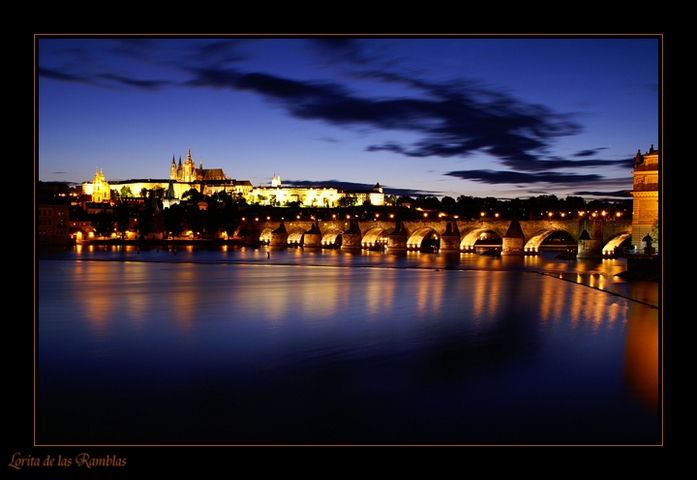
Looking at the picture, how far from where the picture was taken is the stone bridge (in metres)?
42.2

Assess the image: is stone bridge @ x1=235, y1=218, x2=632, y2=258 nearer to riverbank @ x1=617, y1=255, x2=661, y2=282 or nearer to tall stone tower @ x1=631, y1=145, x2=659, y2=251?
tall stone tower @ x1=631, y1=145, x2=659, y2=251

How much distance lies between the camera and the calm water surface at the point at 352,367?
7895 millimetres

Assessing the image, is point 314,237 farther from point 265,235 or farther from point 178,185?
point 178,185

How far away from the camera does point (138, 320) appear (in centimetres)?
1708

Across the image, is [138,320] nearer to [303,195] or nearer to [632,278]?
[632,278]

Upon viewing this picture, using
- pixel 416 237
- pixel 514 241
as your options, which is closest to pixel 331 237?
pixel 416 237

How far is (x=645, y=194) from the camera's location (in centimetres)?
3262

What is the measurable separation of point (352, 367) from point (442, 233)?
149ft

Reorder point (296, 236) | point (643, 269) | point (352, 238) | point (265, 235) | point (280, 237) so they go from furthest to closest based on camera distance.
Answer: point (265, 235), point (296, 236), point (280, 237), point (352, 238), point (643, 269)

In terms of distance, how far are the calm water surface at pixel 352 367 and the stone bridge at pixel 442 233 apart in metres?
19.6

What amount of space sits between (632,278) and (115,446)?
894 inches

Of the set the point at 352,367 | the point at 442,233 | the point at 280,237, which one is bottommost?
the point at 352,367

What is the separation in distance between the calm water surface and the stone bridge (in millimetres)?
19583

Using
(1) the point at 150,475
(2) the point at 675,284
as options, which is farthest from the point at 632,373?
(1) the point at 150,475
